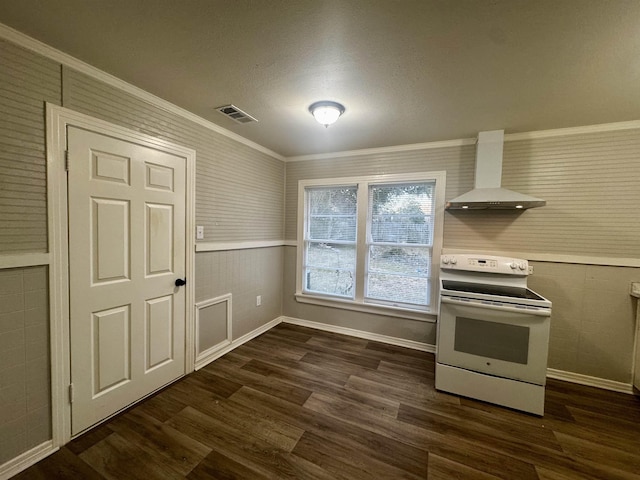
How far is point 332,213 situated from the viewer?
3.48 m

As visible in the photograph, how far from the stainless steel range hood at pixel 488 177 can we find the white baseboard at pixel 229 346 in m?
2.72

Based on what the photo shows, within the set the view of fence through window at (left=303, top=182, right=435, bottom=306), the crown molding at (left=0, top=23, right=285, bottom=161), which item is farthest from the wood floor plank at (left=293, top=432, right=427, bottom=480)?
the crown molding at (left=0, top=23, right=285, bottom=161)

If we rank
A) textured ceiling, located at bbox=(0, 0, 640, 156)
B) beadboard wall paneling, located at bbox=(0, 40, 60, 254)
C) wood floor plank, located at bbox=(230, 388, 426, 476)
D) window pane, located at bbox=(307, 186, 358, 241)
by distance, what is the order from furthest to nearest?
window pane, located at bbox=(307, 186, 358, 241), wood floor plank, located at bbox=(230, 388, 426, 476), beadboard wall paneling, located at bbox=(0, 40, 60, 254), textured ceiling, located at bbox=(0, 0, 640, 156)

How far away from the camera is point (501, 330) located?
80.7 inches

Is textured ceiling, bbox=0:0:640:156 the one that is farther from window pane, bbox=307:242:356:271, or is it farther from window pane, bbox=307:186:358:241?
window pane, bbox=307:242:356:271

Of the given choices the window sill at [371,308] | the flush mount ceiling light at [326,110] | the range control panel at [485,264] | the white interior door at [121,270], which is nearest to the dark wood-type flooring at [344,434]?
the white interior door at [121,270]

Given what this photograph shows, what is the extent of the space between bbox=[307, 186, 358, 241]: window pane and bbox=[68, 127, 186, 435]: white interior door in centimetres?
176

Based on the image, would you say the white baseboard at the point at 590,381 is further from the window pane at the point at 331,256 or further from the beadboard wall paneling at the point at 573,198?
the window pane at the point at 331,256

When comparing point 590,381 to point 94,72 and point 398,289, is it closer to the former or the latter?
point 398,289

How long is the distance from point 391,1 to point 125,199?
2009 mm

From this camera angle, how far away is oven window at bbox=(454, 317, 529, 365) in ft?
6.56

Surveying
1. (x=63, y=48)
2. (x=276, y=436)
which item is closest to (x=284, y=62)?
(x=63, y=48)

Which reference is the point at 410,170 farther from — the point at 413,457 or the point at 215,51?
the point at 413,457

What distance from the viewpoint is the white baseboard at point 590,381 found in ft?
7.48
